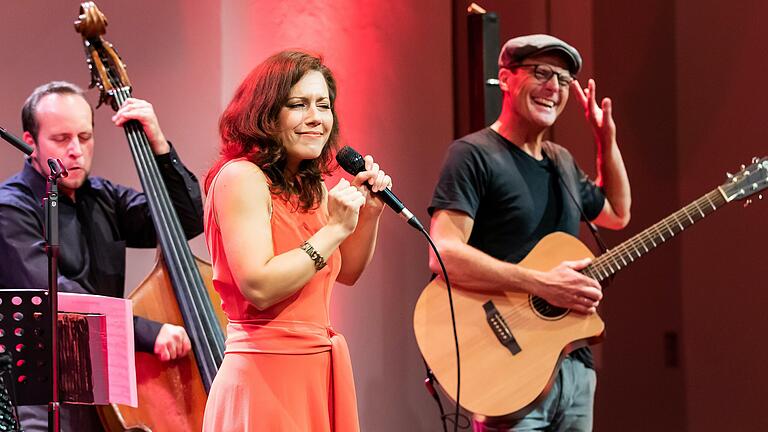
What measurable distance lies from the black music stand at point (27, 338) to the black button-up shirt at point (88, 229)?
515mm

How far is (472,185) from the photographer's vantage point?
3.15 meters

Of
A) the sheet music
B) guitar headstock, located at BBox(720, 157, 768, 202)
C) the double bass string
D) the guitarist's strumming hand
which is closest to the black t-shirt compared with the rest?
the guitarist's strumming hand

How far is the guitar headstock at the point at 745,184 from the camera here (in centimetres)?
320

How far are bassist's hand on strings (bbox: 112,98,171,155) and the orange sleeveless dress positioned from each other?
1.13 meters

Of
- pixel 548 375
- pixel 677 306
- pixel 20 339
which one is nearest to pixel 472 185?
pixel 548 375

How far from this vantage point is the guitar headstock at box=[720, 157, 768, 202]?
320 centimetres

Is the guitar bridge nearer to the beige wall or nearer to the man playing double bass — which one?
the man playing double bass

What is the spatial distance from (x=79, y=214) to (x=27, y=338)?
93 cm

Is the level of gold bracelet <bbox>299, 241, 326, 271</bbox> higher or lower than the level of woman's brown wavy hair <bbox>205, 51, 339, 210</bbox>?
lower

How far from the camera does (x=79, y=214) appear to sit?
10.3 ft

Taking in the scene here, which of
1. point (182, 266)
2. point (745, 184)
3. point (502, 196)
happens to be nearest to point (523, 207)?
point (502, 196)

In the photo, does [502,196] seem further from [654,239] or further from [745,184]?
[745,184]

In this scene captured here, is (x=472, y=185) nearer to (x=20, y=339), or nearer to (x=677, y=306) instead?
(x=20, y=339)

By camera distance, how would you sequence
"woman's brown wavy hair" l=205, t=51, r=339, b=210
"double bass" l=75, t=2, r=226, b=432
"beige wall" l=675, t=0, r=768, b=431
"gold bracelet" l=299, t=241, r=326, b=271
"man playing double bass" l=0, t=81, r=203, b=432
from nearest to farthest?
1. "gold bracelet" l=299, t=241, r=326, b=271
2. "woman's brown wavy hair" l=205, t=51, r=339, b=210
3. "double bass" l=75, t=2, r=226, b=432
4. "man playing double bass" l=0, t=81, r=203, b=432
5. "beige wall" l=675, t=0, r=768, b=431
